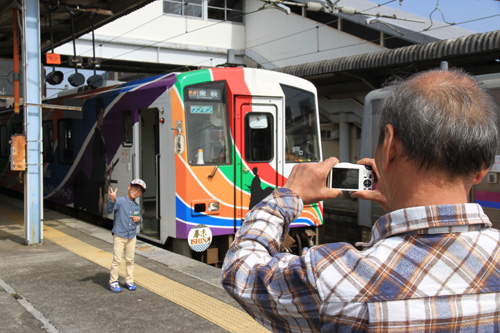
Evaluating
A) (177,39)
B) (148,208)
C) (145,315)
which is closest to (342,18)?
(177,39)

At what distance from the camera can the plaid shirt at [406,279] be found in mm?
1140

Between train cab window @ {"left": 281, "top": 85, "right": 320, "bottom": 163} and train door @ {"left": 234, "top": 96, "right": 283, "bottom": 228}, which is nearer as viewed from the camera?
train door @ {"left": 234, "top": 96, "right": 283, "bottom": 228}

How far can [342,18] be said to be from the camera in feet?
68.6

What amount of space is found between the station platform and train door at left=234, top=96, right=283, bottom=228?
1.48 m

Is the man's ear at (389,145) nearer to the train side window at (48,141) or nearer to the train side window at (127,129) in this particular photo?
the train side window at (127,129)

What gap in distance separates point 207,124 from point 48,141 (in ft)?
22.4

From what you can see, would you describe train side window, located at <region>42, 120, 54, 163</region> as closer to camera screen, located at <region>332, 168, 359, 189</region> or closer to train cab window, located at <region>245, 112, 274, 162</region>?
train cab window, located at <region>245, 112, 274, 162</region>

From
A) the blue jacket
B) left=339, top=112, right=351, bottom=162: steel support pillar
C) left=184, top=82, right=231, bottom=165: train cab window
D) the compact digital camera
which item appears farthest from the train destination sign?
left=339, top=112, right=351, bottom=162: steel support pillar

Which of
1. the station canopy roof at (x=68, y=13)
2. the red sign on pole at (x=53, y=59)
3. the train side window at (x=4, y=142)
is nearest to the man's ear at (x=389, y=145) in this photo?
the station canopy roof at (x=68, y=13)

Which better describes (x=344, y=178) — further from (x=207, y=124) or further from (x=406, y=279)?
(x=207, y=124)

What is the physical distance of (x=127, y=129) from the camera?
29.9 feet

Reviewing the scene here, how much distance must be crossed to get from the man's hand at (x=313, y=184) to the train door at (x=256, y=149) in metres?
6.38

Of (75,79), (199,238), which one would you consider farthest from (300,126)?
(75,79)

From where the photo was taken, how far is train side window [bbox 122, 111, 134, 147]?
9.03 meters
